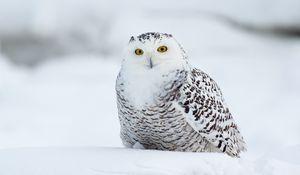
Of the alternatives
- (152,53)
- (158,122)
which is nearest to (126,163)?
(158,122)

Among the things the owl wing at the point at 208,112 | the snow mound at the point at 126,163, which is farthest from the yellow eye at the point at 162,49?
the snow mound at the point at 126,163

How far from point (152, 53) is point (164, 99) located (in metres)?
0.24

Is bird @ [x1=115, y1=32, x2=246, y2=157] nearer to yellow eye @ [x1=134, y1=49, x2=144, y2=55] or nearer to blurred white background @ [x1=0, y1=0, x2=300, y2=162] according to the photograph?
yellow eye @ [x1=134, y1=49, x2=144, y2=55]

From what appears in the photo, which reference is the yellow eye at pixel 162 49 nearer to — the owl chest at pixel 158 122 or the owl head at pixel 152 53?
the owl head at pixel 152 53

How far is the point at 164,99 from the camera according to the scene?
3.45 metres

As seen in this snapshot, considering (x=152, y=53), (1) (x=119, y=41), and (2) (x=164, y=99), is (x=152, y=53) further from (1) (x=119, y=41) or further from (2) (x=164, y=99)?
(1) (x=119, y=41)

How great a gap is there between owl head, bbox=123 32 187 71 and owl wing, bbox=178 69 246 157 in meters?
0.15

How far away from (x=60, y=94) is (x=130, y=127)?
4914 millimetres

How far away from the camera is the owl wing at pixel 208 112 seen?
352 centimetres

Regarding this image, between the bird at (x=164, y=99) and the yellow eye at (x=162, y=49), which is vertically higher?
the yellow eye at (x=162, y=49)

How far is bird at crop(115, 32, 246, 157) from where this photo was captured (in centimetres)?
345

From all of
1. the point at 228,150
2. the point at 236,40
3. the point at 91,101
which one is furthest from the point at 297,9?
the point at 228,150

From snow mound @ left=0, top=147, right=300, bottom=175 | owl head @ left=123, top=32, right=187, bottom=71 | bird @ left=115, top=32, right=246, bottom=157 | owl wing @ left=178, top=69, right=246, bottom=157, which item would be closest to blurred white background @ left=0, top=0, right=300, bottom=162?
owl wing @ left=178, top=69, right=246, bottom=157

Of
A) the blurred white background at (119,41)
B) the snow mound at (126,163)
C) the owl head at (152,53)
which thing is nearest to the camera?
the snow mound at (126,163)
